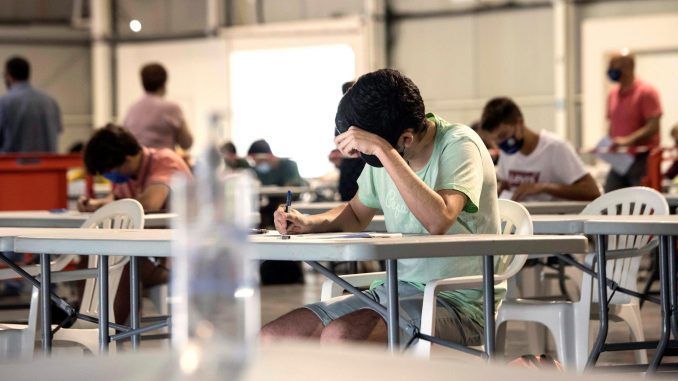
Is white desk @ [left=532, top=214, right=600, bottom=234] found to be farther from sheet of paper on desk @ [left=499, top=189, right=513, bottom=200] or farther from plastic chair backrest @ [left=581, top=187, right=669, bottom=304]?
sheet of paper on desk @ [left=499, top=189, right=513, bottom=200]

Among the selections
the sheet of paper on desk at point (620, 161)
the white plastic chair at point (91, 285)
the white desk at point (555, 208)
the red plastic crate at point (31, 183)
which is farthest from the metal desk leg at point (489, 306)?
Result: the sheet of paper on desk at point (620, 161)

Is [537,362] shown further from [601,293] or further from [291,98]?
[291,98]

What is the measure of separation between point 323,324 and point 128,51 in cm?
1402

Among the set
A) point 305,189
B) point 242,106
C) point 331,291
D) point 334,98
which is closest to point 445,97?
point 334,98

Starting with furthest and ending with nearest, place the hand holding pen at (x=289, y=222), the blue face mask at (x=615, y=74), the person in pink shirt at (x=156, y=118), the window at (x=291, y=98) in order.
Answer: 1. the window at (x=291, y=98)
2. the blue face mask at (x=615, y=74)
3. the person in pink shirt at (x=156, y=118)
4. the hand holding pen at (x=289, y=222)

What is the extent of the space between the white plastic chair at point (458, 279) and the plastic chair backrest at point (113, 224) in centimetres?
85

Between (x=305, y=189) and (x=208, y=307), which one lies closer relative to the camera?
(x=208, y=307)

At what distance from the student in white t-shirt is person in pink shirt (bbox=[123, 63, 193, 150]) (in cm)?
240

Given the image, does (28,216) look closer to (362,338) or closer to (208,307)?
(362,338)

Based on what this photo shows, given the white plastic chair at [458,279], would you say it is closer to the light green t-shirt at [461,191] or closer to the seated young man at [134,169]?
the light green t-shirt at [461,191]

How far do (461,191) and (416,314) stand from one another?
0.96 feet

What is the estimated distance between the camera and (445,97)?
48.7 feet

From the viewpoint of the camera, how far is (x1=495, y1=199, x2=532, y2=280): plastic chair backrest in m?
2.91

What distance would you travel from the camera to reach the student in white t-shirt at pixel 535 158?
5168mm
